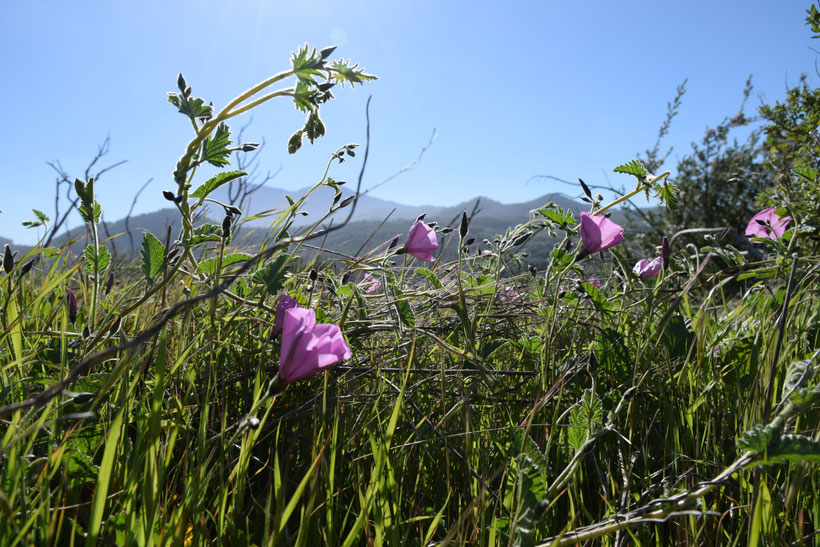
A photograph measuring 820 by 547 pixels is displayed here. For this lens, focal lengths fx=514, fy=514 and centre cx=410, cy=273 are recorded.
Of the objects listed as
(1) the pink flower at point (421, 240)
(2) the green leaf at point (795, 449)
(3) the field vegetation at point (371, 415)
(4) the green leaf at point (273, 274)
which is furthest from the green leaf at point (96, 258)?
(2) the green leaf at point (795, 449)

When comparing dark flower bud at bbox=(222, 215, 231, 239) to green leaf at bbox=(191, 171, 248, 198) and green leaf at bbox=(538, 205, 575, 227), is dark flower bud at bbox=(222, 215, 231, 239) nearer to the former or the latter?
green leaf at bbox=(191, 171, 248, 198)

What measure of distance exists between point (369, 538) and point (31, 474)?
567 millimetres

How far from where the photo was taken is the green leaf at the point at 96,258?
3.89ft

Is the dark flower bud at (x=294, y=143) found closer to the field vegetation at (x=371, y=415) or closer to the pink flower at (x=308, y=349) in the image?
the field vegetation at (x=371, y=415)

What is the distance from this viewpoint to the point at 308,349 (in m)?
0.90

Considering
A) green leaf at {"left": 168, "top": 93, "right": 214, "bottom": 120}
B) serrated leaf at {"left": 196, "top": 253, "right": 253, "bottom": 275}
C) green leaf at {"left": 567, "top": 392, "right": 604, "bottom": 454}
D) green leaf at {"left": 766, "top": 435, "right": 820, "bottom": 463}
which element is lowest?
green leaf at {"left": 567, "top": 392, "right": 604, "bottom": 454}

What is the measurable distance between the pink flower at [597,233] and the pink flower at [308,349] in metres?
0.79

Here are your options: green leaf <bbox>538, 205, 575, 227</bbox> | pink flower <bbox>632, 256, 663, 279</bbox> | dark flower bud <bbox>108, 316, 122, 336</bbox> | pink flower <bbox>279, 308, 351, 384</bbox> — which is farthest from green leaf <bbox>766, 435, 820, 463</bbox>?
pink flower <bbox>632, 256, 663, 279</bbox>

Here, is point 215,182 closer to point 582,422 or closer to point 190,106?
point 190,106

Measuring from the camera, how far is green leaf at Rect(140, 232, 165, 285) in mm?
1134

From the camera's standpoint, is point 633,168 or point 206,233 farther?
point 633,168

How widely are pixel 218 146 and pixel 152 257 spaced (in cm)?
33

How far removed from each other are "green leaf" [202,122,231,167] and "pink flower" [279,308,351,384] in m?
0.35

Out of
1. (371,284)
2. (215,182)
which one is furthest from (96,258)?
(371,284)
